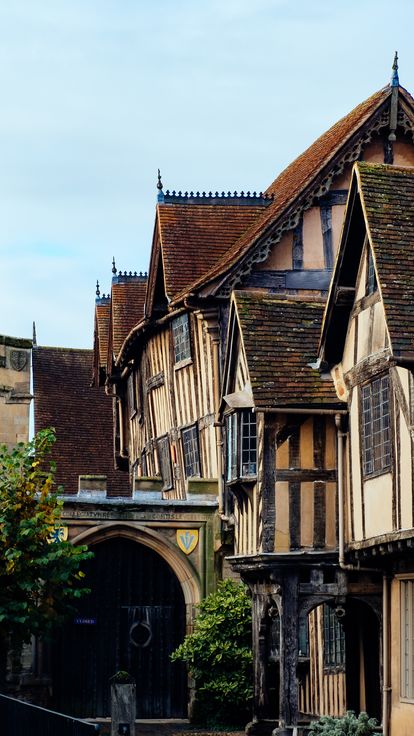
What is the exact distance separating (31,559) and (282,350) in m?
5.00

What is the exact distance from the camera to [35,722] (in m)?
15.5

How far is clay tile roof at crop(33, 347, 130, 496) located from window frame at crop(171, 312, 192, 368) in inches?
439

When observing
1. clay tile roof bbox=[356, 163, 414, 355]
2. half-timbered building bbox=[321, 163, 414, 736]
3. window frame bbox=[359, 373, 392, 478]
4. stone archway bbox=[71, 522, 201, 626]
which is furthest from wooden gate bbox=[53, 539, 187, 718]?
clay tile roof bbox=[356, 163, 414, 355]

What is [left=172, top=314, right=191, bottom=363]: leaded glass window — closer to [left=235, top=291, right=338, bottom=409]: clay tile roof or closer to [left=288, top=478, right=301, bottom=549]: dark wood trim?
[left=235, top=291, right=338, bottom=409]: clay tile roof

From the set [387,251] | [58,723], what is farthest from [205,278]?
[58,723]

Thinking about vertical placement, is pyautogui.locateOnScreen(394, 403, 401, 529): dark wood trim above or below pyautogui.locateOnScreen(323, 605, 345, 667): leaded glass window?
above

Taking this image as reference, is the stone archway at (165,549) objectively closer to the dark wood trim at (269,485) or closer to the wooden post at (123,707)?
the dark wood trim at (269,485)

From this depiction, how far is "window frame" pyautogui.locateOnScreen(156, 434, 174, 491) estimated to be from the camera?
103 feet

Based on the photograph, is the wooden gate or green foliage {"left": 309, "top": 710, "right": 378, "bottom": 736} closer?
green foliage {"left": 309, "top": 710, "right": 378, "bottom": 736}

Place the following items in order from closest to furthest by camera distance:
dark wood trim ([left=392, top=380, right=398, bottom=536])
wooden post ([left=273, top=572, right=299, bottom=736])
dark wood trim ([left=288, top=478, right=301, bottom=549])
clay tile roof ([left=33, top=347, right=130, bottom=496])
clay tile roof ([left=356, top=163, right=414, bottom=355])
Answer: clay tile roof ([left=356, top=163, right=414, bottom=355]) → dark wood trim ([left=392, top=380, right=398, bottom=536]) → wooden post ([left=273, top=572, right=299, bottom=736]) → dark wood trim ([left=288, top=478, right=301, bottom=549]) → clay tile roof ([left=33, top=347, right=130, bottom=496])

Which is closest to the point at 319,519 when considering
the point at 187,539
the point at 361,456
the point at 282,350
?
the point at 361,456

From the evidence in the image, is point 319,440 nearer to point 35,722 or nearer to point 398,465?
point 398,465

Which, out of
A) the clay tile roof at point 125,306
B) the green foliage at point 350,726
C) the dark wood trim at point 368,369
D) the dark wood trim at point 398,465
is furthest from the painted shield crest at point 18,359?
the dark wood trim at point 398,465

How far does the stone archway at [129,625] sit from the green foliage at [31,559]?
8.65ft
